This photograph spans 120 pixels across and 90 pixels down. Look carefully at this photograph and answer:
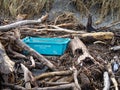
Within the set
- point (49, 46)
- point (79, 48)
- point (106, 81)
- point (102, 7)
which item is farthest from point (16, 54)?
point (102, 7)

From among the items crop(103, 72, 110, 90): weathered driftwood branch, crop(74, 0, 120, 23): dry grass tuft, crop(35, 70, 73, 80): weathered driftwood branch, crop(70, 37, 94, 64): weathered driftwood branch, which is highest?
crop(74, 0, 120, 23): dry grass tuft

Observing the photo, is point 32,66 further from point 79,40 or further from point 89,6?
point 89,6

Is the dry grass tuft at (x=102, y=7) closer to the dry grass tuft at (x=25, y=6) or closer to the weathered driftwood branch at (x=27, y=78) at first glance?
the dry grass tuft at (x=25, y=6)

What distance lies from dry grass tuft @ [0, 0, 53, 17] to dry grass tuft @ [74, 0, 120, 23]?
0.58 m

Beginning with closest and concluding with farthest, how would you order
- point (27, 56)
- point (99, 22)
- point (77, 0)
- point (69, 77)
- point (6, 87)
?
1. point (6, 87)
2. point (69, 77)
3. point (27, 56)
4. point (99, 22)
5. point (77, 0)

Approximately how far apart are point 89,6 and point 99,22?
511 millimetres

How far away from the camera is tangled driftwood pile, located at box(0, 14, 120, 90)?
3.15 metres

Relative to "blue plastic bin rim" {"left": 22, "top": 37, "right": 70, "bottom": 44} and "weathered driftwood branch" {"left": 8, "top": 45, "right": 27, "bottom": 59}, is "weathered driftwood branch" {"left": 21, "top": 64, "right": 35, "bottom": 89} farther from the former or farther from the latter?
"blue plastic bin rim" {"left": 22, "top": 37, "right": 70, "bottom": 44}

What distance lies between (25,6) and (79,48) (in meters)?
2.25

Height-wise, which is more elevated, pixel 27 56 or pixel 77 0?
pixel 77 0

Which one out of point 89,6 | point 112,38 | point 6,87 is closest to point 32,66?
point 6,87

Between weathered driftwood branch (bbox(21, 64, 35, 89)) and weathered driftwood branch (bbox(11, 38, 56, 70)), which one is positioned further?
weathered driftwood branch (bbox(11, 38, 56, 70))

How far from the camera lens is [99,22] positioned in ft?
18.0

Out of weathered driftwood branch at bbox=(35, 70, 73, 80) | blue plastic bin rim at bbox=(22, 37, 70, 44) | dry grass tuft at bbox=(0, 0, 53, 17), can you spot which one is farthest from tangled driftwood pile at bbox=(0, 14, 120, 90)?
dry grass tuft at bbox=(0, 0, 53, 17)
